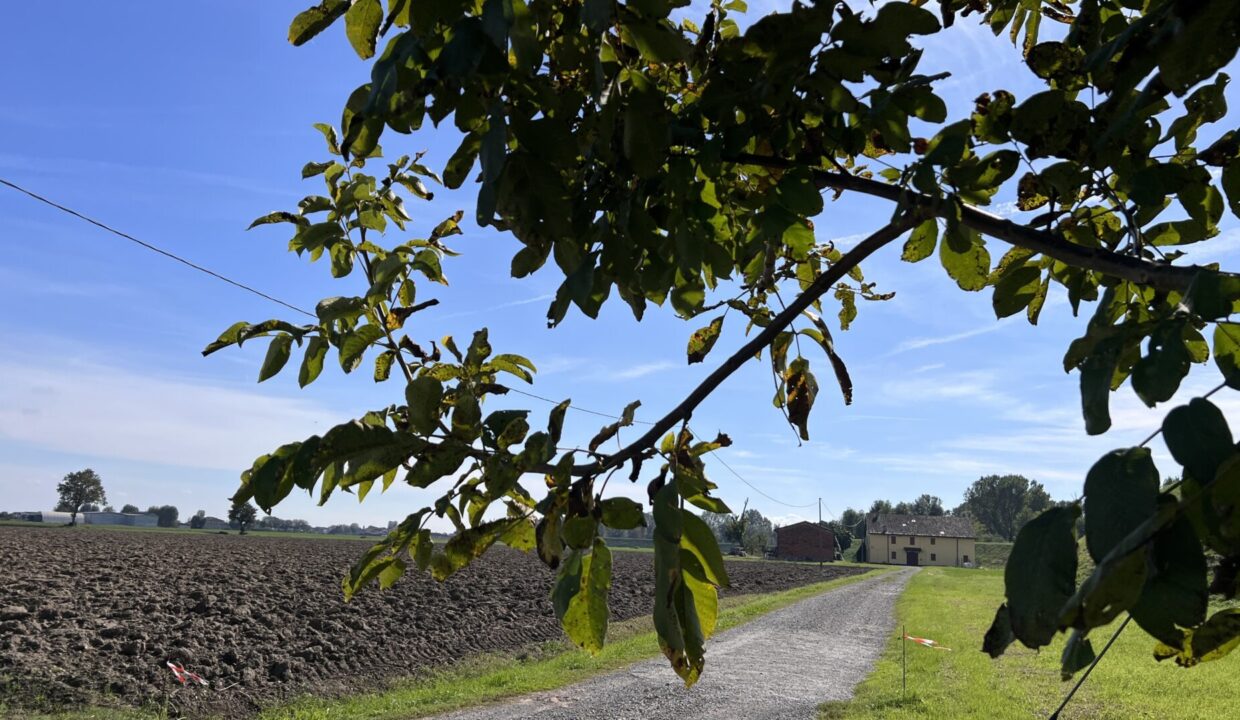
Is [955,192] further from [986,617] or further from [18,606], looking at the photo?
[986,617]

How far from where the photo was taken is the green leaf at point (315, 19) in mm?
1398

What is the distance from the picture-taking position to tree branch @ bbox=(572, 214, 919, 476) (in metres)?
1.54

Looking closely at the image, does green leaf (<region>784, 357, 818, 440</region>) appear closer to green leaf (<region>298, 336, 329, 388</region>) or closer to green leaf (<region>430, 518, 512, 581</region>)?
green leaf (<region>430, 518, 512, 581</region>)

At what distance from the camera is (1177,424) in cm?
80

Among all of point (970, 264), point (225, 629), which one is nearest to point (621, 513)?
point (970, 264)

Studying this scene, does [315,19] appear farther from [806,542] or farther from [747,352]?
[806,542]

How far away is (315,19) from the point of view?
1.42m

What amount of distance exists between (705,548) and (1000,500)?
165398 millimetres

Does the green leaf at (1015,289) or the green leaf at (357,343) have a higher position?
the green leaf at (1015,289)

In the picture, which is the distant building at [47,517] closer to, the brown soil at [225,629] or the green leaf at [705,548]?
the brown soil at [225,629]

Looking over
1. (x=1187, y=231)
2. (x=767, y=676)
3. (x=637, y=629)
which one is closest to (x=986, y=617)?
(x=637, y=629)

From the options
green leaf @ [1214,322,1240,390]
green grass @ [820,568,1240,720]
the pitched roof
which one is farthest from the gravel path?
the pitched roof

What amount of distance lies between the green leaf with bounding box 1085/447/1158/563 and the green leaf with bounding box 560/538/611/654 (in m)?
0.87

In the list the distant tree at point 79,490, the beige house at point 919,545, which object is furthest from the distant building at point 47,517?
the beige house at point 919,545
